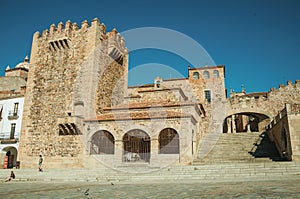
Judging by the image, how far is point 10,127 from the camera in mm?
25469

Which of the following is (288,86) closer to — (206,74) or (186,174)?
(206,74)

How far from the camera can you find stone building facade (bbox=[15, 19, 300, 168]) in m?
17.2

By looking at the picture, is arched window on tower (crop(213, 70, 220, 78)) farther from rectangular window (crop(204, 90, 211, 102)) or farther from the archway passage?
the archway passage

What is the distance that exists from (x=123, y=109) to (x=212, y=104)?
41.5 ft

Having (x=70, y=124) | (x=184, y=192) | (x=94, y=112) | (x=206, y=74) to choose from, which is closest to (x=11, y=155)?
(x=70, y=124)

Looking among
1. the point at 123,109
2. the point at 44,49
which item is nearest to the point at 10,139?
the point at 44,49

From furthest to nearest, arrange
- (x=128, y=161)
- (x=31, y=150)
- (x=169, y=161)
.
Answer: (x=31, y=150) → (x=128, y=161) → (x=169, y=161)

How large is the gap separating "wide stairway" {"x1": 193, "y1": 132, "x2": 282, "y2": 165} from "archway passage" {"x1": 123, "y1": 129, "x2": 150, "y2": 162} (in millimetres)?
4166

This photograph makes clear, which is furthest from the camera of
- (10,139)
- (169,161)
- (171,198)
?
(10,139)

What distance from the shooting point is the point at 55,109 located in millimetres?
20391

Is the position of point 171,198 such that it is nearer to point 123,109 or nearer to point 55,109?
point 123,109

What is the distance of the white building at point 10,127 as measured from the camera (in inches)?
969

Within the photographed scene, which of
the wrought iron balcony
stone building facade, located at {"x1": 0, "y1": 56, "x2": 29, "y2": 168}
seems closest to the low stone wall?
the wrought iron balcony

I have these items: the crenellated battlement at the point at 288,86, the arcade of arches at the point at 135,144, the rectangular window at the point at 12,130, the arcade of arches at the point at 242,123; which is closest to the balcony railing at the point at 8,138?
the rectangular window at the point at 12,130
